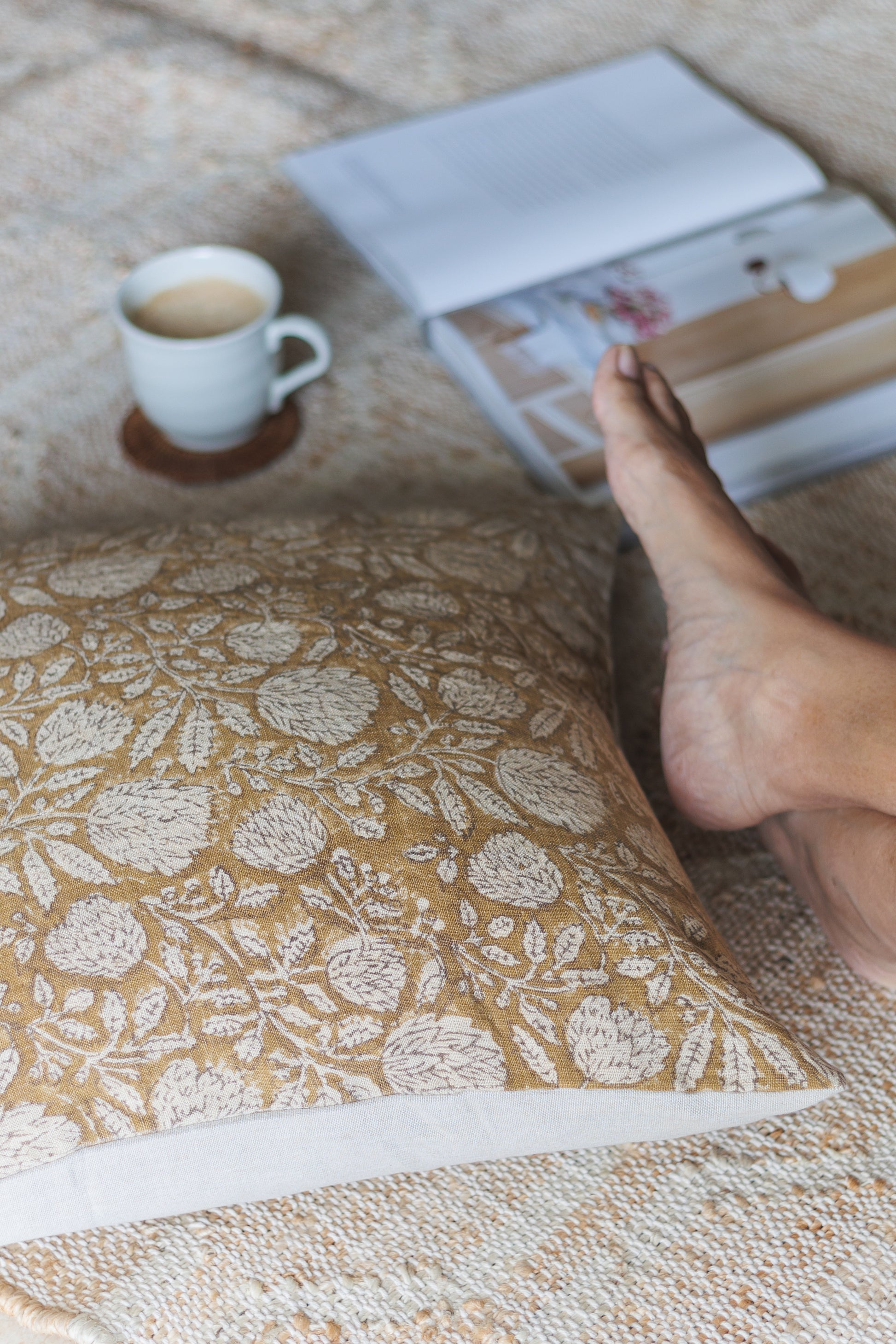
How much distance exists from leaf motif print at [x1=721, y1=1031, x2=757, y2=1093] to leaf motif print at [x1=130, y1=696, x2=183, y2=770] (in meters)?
0.26

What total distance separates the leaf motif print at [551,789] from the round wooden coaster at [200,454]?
46 centimetres

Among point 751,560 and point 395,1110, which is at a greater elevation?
point 751,560

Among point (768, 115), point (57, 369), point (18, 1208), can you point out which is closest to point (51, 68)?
point (57, 369)

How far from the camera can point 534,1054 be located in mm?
441

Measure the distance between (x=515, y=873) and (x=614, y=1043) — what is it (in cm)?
8

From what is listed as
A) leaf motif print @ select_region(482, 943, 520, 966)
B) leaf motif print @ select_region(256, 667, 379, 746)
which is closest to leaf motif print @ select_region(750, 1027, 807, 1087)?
leaf motif print @ select_region(482, 943, 520, 966)

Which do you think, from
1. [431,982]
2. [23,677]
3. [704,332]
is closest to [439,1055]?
[431,982]

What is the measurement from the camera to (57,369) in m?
0.95

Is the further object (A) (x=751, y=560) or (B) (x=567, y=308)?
(B) (x=567, y=308)

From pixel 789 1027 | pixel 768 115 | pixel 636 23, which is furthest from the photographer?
pixel 636 23

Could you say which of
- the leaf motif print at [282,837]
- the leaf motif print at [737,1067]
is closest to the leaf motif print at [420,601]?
the leaf motif print at [282,837]

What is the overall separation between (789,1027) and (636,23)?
113cm

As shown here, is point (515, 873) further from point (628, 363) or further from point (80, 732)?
point (628, 363)

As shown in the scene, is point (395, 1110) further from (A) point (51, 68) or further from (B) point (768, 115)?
(A) point (51, 68)
